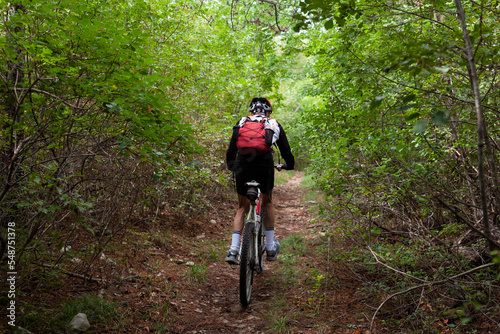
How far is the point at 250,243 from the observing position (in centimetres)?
415

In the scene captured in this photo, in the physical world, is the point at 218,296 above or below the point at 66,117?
below

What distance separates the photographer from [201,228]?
23.9 feet

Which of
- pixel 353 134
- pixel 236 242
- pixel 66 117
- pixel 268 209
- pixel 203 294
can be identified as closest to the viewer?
pixel 66 117

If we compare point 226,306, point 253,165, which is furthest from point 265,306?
point 253,165

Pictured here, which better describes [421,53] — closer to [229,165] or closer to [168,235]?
[229,165]

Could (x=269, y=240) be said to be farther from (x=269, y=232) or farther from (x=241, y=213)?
(x=241, y=213)

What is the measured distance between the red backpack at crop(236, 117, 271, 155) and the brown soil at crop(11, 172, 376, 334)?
189cm

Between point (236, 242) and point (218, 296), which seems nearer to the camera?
point (236, 242)

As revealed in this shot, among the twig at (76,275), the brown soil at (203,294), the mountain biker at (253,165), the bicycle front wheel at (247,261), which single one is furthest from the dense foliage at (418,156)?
the twig at (76,275)

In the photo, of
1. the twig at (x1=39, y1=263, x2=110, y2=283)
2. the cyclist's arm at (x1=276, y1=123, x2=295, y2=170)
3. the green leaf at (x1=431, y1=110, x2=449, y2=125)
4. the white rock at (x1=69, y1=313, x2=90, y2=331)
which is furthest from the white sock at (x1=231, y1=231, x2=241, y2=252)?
the green leaf at (x1=431, y1=110, x2=449, y2=125)

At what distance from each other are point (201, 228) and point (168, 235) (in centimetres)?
116

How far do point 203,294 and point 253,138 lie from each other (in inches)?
88.8

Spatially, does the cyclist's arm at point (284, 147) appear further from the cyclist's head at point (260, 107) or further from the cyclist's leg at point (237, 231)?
the cyclist's leg at point (237, 231)

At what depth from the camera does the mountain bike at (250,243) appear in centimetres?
387
